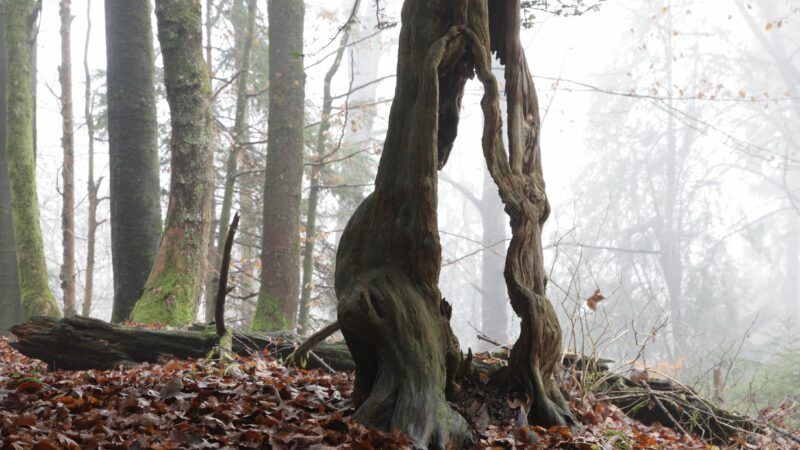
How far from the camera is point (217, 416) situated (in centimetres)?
355

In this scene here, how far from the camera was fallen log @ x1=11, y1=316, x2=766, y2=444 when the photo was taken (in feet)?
17.5

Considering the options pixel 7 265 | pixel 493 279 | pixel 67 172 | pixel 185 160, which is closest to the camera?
pixel 185 160

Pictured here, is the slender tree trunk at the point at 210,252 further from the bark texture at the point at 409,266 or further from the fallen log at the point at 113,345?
the bark texture at the point at 409,266

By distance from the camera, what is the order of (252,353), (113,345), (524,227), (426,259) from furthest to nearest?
(252,353) < (113,345) < (524,227) < (426,259)

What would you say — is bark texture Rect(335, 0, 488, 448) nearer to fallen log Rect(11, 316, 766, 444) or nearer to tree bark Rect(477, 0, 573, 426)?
tree bark Rect(477, 0, 573, 426)

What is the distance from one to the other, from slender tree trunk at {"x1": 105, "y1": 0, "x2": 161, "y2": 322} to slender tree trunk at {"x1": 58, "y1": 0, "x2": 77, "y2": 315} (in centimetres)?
402

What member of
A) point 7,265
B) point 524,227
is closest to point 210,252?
point 7,265

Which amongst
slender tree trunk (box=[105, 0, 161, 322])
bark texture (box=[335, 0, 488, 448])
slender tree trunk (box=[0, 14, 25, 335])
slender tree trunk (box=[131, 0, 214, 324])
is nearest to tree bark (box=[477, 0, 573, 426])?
bark texture (box=[335, 0, 488, 448])

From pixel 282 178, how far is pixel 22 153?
14.7ft

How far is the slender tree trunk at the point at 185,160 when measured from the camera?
7.41 m

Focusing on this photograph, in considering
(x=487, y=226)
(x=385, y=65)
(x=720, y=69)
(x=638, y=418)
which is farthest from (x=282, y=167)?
(x=385, y=65)

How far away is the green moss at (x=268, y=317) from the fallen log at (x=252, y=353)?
88.1 inches

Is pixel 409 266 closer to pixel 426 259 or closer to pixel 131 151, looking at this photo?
pixel 426 259

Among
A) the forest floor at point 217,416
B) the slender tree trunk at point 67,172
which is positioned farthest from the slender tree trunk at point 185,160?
the slender tree trunk at point 67,172
